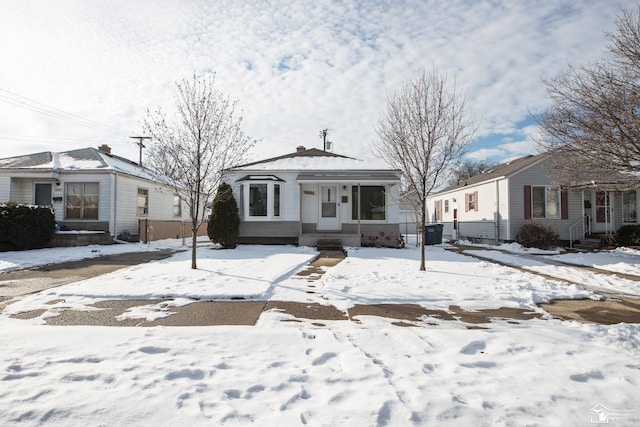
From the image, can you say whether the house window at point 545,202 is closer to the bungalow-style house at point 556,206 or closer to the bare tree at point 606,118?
the bungalow-style house at point 556,206

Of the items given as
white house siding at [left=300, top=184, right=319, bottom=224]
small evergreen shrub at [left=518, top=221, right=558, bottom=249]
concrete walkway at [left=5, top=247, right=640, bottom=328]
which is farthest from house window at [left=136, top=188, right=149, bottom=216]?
small evergreen shrub at [left=518, top=221, right=558, bottom=249]

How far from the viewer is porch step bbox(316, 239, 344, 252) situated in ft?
44.5

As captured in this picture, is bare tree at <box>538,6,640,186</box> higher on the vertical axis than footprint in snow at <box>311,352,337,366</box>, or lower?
higher

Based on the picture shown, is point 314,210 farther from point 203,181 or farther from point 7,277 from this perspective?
point 7,277

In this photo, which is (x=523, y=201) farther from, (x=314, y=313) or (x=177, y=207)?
(x=177, y=207)

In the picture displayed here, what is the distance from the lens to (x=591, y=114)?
8.52 m

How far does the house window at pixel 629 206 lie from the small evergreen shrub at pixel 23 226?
25.2 m

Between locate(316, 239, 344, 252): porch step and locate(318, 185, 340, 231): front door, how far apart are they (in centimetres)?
130

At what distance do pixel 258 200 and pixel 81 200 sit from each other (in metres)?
8.94

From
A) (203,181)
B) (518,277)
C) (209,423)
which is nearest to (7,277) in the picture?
(203,181)

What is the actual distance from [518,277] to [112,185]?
17033mm

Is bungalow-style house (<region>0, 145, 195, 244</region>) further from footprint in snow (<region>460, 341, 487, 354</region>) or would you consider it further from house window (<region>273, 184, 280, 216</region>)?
footprint in snow (<region>460, 341, 487, 354</region>)

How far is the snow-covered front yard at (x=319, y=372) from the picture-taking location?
2342mm

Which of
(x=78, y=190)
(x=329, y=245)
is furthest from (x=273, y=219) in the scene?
(x=78, y=190)
